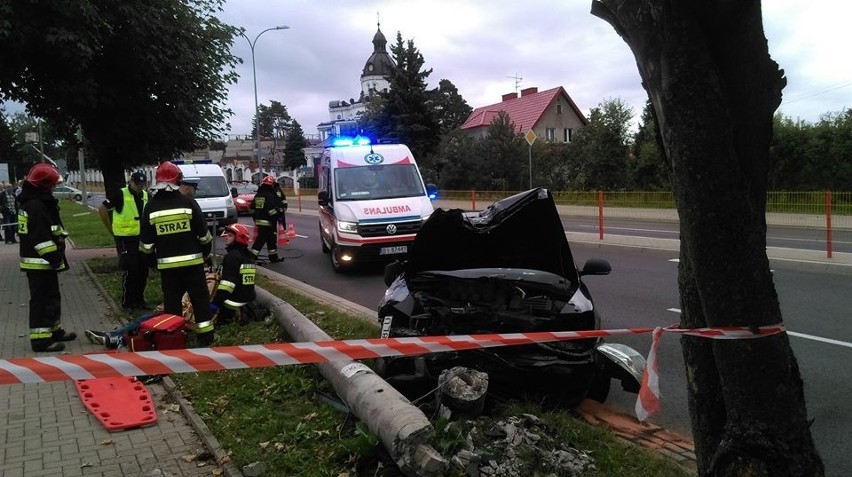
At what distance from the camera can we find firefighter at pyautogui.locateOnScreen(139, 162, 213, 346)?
19.7 feet

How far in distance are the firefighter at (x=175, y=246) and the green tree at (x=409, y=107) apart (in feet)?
112

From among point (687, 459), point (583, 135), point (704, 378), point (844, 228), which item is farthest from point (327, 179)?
→ point (583, 135)

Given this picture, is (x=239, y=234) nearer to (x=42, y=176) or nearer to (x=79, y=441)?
(x=42, y=176)

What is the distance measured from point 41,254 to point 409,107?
35510 mm

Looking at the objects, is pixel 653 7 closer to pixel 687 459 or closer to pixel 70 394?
pixel 687 459

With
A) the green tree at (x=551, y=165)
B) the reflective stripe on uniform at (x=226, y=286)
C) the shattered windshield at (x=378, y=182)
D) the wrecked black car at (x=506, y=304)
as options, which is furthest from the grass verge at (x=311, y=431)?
the green tree at (x=551, y=165)

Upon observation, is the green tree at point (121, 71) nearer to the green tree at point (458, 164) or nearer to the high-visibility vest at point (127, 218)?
the high-visibility vest at point (127, 218)

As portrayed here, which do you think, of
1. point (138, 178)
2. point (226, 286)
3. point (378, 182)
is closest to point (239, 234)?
point (226, 286)

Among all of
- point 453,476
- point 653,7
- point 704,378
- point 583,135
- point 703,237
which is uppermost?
point 583,135

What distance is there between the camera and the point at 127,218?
8859mm

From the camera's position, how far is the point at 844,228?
17.6 meters

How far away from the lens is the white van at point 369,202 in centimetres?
1121

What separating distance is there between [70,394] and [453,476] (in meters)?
3.44

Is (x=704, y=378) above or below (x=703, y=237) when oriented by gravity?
below
